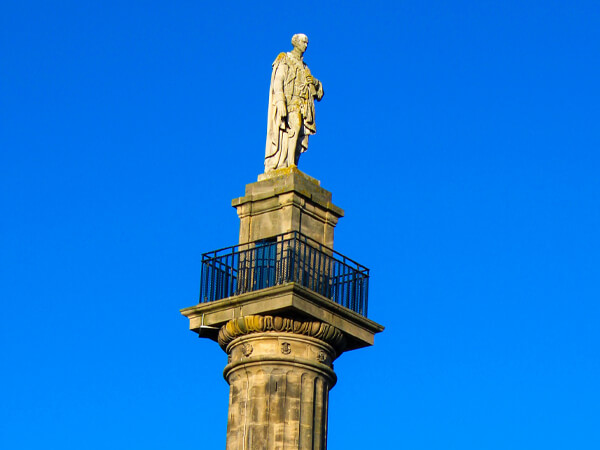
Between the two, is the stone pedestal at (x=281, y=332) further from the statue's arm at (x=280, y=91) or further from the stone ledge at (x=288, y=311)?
the statue's arm at (x=280, y=91)

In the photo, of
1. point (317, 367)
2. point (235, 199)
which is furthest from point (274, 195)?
point (317, 367)

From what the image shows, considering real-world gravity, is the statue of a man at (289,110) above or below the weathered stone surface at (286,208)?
above

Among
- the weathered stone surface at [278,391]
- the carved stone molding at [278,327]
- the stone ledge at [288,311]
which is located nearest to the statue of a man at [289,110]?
the stone ledge at [288,311]

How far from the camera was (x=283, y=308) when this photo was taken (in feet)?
135

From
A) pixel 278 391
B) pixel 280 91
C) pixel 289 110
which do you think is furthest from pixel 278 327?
pixel 280 91

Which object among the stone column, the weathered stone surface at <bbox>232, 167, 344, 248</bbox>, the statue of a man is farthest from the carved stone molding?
the statue of a man

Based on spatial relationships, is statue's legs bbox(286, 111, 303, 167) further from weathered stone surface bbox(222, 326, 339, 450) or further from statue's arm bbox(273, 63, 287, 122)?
weathered stone surface bbox(222, 326, 339, 450)

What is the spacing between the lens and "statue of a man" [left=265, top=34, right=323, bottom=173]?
147 ft

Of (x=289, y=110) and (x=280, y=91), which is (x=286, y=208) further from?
(x=280, y=91)

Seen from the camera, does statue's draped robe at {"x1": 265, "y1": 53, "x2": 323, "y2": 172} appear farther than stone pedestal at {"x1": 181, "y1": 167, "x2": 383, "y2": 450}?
Yes

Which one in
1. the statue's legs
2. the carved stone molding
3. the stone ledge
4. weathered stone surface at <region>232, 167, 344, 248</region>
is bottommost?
the carved stone molding

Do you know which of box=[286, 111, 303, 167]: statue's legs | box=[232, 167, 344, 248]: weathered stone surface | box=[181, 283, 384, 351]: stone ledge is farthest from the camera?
box=[286, 111, 303, 167]: statue's legs

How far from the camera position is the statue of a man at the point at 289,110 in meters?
44.7

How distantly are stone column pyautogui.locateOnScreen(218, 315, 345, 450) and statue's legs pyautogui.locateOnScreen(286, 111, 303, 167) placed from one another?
4.62 meters
